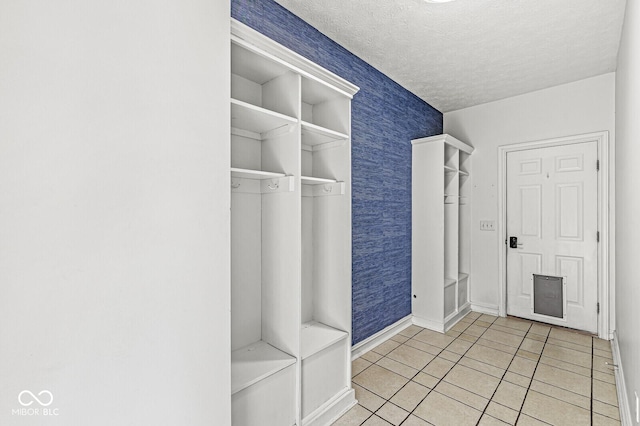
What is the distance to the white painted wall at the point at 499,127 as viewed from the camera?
317 centimetres

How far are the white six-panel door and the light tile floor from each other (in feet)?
1.32

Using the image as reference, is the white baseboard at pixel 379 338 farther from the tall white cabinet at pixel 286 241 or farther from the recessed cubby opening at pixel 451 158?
the recessed cubby opening at pixel 451 158

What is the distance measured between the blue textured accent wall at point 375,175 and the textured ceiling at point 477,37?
14 cm

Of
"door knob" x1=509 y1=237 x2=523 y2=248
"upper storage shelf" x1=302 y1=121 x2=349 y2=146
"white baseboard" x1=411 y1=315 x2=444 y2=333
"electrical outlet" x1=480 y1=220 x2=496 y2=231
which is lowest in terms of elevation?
"white baseboard" x1=411 y1=315 x2=444 y2=333

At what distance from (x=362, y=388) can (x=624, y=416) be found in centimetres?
162

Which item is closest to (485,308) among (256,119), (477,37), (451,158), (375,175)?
(451,158)

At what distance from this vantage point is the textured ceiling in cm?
209

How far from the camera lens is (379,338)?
2998mm

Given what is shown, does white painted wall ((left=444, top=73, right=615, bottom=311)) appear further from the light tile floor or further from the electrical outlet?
the light tile floor

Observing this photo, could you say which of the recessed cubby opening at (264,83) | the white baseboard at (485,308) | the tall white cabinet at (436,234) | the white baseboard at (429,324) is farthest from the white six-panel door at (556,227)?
the recessed cubby opening at (264,83)
